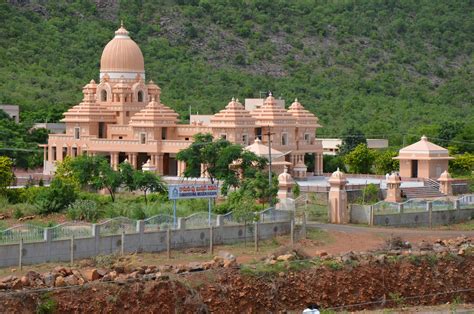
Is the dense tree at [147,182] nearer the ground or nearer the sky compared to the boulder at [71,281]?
nearer the sky

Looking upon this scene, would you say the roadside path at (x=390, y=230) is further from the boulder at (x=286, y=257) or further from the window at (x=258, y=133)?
the window at (x=258, y=133)

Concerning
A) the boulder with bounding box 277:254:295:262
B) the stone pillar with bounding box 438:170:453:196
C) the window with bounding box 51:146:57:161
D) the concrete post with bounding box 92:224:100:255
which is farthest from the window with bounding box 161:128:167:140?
the boulder with bounding box 277:254:295:262

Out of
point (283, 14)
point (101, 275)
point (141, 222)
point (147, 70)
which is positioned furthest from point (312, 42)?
point (101, 275)

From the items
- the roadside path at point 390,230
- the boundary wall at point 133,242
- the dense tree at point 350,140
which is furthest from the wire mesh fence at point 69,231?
the dense tree at point 350,140

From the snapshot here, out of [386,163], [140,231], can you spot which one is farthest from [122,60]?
[140,231]

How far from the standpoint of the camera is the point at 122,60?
223ft

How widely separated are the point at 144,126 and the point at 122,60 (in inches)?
252

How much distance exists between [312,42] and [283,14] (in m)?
8.04

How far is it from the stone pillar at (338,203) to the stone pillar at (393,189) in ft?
19.1

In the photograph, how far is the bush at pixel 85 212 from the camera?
43.8m

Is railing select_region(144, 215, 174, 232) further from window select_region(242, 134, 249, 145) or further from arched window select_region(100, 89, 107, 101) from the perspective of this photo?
arched window select_region(100, 89, 107, 101)

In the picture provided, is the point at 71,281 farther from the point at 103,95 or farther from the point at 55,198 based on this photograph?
the point at 103,95

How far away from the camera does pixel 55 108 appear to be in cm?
8225

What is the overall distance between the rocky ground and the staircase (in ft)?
59.4
